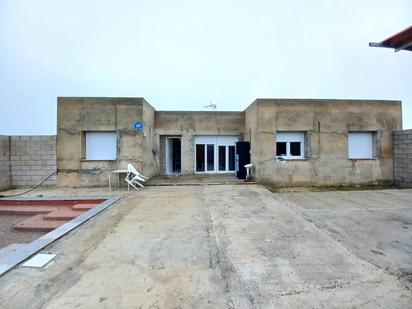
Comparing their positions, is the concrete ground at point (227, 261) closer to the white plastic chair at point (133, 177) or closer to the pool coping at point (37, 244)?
the pool coping at point (37, 244)

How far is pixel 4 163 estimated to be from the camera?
8.95m

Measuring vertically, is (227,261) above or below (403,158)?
below

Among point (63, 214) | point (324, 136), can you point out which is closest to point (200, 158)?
point (324, 136)

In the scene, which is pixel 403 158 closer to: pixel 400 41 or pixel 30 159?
pixel 400 41

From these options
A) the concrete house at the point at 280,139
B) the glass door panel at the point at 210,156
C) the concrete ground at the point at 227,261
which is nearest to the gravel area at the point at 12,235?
the concrete ground at the point at 227,261

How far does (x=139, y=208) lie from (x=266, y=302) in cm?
439

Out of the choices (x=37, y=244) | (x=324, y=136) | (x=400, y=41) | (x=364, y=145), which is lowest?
(x=37, y=244)

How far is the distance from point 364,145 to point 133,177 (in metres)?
10.7

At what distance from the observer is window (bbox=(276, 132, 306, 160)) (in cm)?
989

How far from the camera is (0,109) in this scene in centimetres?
1445

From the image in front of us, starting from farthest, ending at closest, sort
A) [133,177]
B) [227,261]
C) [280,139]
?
[280,139]
[133,177]
[227,261]

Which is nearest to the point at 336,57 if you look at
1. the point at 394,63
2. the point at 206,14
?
the point at 394,63

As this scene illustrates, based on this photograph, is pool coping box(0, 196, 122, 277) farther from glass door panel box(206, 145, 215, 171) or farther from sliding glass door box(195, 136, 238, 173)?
glass door panel box(206, 145, 215, 171)

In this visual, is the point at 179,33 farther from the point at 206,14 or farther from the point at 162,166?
the point at 162,166
